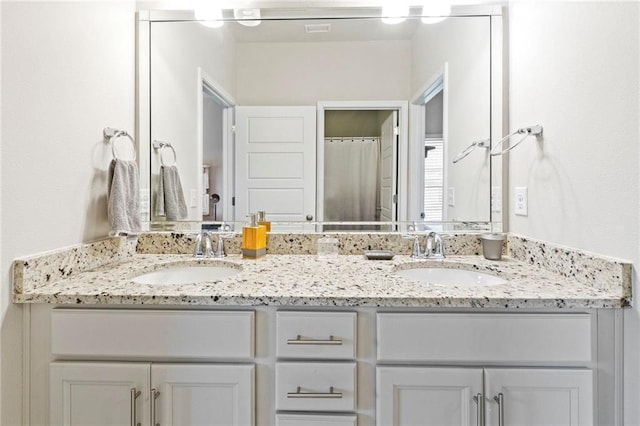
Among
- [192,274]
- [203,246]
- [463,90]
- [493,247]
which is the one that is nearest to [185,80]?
[203,246]

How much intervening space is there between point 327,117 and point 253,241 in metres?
0.64

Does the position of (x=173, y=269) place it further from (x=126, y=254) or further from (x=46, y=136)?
(x=46, y=136)

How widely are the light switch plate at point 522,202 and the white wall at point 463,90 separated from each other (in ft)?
0.45

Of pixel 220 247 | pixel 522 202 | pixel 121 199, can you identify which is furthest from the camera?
pixel 220 247

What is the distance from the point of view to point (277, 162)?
1551 millimetres

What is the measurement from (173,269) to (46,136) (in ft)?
2.03

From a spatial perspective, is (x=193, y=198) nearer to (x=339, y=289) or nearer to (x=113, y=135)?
(x=113, y=135)

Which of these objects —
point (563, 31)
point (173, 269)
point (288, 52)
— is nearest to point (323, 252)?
point (173, 269)

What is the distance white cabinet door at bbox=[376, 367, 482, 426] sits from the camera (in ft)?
2.89

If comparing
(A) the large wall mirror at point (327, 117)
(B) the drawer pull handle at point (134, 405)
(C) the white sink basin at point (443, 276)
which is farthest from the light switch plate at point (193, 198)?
(C) the white sink basin at point (443, 276)

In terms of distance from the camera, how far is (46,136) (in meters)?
1.02

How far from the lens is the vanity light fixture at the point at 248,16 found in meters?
1.52

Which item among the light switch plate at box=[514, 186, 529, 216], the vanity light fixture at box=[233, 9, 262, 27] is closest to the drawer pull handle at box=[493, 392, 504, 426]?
the light switch plate at box=[514, 186, 529, 216]

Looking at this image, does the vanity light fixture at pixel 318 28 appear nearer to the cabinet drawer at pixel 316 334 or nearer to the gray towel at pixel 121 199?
the gray towel at pixel 121 199
